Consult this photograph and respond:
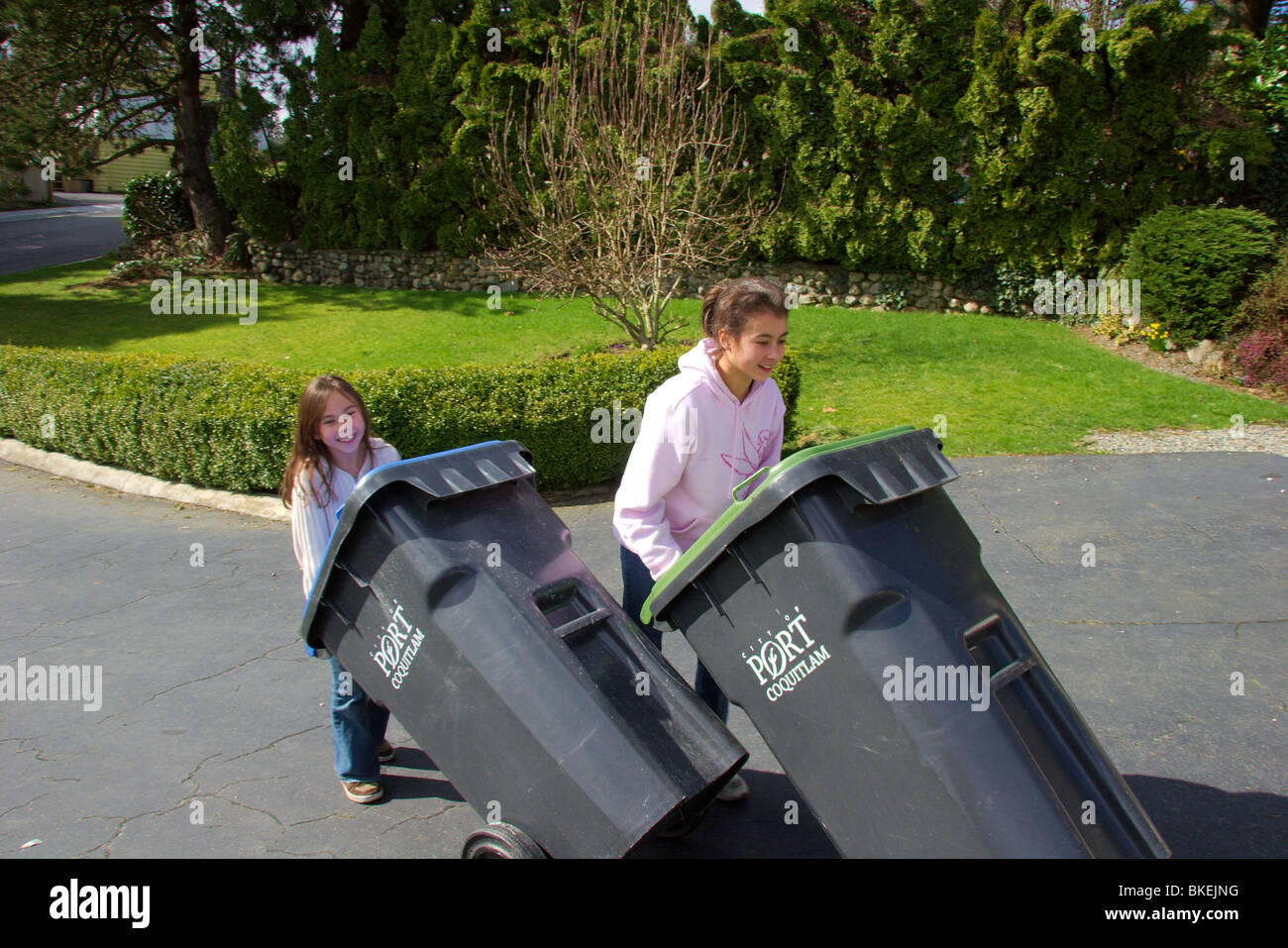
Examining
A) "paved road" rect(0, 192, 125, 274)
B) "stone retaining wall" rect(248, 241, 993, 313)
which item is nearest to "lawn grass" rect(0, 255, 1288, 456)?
"stone retaining wall" rect(248, 241, 993, 313)

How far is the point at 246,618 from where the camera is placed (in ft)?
17.7

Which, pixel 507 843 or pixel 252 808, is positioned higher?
pixel 507 843

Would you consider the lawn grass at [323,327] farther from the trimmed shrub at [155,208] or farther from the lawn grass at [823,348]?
the trimmed shrub at [155,208]

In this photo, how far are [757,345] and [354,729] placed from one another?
2132 mm

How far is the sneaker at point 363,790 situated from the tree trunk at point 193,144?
17.5m

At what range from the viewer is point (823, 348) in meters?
12.0

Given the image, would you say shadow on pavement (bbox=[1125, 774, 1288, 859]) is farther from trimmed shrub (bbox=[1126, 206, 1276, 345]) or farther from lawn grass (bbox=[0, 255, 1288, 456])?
trimmed shrub (bbox=[1126, 206, 1276, 345])

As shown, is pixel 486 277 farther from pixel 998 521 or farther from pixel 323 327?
pixel 998 521

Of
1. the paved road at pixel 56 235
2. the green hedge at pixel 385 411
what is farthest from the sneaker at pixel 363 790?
the paved road at pixel 56 235

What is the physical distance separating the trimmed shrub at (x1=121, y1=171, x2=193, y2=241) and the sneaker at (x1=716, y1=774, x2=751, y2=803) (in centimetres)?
1977

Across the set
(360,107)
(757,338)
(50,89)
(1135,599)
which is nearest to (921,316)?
(1135,599)

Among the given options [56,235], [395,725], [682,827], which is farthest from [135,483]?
[56,235]

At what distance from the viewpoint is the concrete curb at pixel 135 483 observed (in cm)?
733
